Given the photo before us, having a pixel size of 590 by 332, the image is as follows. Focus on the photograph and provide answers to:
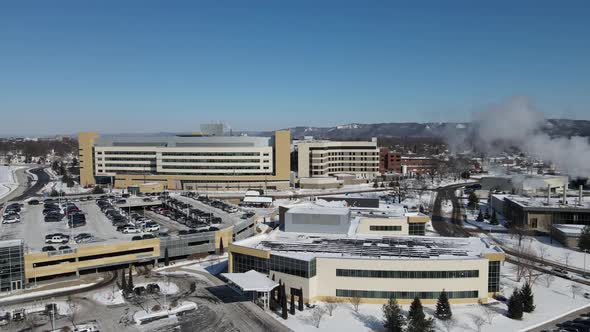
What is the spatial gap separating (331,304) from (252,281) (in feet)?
17.5

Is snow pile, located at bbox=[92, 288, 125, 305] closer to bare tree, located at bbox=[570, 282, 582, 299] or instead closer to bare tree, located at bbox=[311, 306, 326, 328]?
bare tree, located at bbox=[311, 306, 326, 328]

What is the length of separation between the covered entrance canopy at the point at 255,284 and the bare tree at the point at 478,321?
12134mm

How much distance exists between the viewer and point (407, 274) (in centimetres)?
3025

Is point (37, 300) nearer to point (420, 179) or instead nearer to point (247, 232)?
point (247, 232)

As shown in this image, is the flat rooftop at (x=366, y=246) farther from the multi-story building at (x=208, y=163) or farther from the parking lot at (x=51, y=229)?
the multi-story building at (x=208, y=163)

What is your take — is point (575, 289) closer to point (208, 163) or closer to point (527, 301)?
point (527, 301)

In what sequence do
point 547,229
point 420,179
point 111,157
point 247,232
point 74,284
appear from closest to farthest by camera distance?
point 74,284 → point 247,232 → point 547,229 → point 111,157 → point 420,179

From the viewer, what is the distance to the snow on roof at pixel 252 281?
96.3ft

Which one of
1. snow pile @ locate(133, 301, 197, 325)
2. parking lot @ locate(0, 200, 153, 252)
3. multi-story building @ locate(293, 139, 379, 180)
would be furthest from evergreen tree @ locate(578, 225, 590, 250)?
multi-story building @ locate(293, 139, 379, 180)

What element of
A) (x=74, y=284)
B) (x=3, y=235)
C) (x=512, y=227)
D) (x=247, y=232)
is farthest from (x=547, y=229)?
(x=3, y=235)

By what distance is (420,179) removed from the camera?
10319 centimetres

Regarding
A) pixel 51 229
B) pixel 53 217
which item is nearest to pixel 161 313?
pixel 51 229

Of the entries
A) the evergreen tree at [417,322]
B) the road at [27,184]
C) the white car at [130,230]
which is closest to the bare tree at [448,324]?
the evergreen tree at [417,322]

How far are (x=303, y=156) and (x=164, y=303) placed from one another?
65.5m
